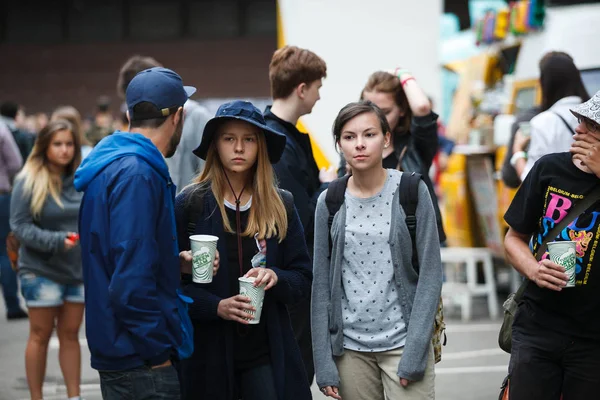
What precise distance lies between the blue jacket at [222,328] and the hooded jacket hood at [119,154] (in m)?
0.45

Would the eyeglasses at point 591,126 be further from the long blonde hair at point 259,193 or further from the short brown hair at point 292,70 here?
the short brown hair at point 292,70

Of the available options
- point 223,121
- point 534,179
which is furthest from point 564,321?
point 223,121

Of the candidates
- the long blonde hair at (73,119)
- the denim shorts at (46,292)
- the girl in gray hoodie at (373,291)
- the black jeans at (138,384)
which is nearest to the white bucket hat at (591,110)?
the girl in gray hoodie at (373,291)

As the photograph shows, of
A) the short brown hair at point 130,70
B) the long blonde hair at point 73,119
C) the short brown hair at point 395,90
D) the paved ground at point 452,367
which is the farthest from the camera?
the paved ground at point 452,367

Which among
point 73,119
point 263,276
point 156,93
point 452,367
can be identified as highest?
point 156,93

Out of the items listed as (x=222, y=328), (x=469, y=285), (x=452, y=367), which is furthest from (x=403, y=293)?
(x=469, y=285)

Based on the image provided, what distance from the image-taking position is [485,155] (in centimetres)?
1152

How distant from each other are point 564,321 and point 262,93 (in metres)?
26.9

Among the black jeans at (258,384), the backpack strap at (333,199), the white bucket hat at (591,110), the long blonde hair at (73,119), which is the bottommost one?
the black jeans at (258,384)

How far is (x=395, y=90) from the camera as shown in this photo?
5.51m

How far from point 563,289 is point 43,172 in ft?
13.1

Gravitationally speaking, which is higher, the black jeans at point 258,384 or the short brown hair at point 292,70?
the short brown hair at point 292,70

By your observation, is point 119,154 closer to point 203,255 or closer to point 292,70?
point 203,255

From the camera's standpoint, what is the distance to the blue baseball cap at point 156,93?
381 cm
